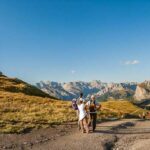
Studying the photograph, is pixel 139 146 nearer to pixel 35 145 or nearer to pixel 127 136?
pixel 127 136

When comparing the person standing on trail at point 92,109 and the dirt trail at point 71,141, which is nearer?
the dirt trail at point 71,141

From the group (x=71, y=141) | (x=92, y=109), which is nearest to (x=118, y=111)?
(x=92, y=109)

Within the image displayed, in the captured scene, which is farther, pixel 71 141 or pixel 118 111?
pixel 118 111

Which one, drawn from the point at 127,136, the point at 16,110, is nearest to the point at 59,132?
the point at 127,136

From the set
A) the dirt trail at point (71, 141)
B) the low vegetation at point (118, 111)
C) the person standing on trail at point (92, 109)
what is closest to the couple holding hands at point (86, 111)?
the person standing on trail at point (92, 109)

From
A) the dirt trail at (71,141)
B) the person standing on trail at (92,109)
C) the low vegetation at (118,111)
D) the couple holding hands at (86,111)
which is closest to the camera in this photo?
the dirt trail at (71,141)

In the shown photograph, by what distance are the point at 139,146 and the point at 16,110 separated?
23281 mm

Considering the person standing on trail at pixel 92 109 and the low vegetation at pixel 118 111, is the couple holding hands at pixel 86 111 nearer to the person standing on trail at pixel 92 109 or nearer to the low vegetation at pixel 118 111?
the person standing on trail at pixel 92 109

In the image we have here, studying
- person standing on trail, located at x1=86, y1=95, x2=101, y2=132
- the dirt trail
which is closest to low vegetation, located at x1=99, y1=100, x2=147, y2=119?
person standing on trail, located at x1=86, y1=95, x2=101, y2=132

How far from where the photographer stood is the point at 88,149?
19.9 metres

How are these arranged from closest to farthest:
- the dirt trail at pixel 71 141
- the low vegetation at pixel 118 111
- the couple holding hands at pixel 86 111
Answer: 1. the dirt trail at pixel 71 141
2. the couple holding hands at pixel 86 111
3. the low vegetation at pixel 118 111

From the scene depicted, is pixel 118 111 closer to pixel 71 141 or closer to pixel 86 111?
pixel 86 111

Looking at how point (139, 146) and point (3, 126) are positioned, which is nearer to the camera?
point (139, 146)

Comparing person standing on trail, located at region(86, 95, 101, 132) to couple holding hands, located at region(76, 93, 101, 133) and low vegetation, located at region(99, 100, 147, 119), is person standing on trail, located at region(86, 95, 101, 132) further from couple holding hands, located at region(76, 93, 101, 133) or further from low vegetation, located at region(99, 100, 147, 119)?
low vegetation, located at region(99, 100, 147, 119)
